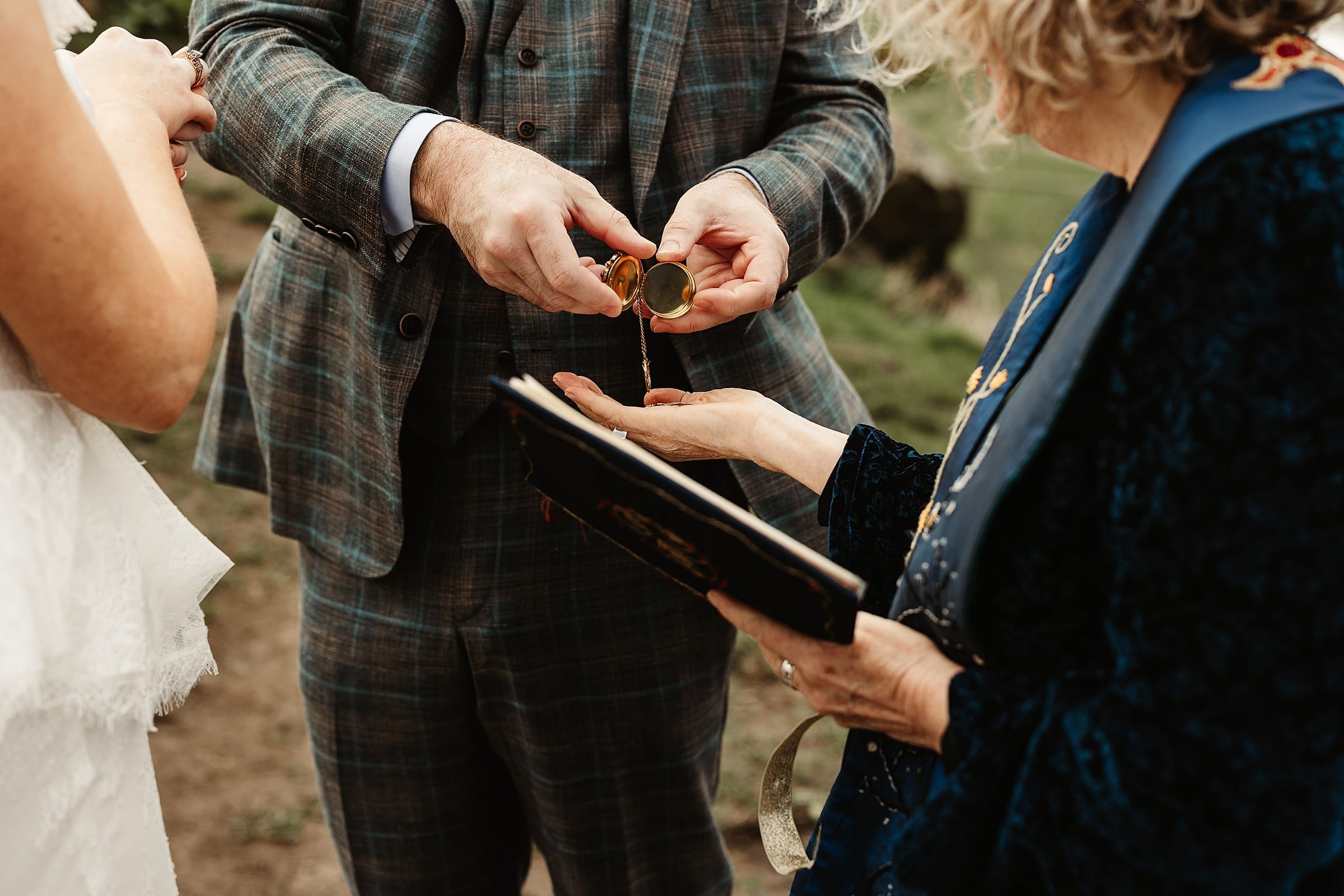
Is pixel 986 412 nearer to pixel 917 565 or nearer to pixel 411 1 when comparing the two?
pixel 917 565

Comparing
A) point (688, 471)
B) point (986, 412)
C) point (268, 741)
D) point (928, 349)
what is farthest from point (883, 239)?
point (986, 412)

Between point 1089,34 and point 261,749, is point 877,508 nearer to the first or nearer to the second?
point 1089,34

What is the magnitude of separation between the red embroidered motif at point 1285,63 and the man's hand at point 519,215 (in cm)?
79

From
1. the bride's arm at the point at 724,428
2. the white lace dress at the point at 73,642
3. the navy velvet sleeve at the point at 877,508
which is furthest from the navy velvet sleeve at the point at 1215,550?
the white lace dress at the point at 73,642

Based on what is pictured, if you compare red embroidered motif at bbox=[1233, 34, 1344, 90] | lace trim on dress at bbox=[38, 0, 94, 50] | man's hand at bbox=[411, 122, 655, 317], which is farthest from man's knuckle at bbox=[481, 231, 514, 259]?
red embroidered motif at bbox=[1233, 34, 1344, 90]

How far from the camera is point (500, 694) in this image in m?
2.03

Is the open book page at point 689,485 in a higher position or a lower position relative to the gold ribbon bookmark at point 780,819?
higher

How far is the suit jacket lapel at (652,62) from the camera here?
174 centimetres

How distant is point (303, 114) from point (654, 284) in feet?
1.93

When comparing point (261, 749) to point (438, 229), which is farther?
point (261, 749)

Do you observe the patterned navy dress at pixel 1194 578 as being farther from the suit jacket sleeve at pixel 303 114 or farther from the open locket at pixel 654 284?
the suit jacket sleeve at pixel 303 114

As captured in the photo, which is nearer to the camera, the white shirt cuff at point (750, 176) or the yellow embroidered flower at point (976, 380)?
the yellow embroidered flower at point (976, 380)

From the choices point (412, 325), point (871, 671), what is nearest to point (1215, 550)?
point (871, 671)

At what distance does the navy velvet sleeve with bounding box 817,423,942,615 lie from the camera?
1.53 meters
